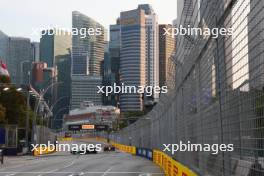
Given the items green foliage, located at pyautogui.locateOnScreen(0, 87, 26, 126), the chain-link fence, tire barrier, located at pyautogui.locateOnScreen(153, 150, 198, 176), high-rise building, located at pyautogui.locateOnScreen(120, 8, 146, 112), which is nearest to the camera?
the chain-link fence

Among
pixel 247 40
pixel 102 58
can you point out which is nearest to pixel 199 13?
pixel 247 40

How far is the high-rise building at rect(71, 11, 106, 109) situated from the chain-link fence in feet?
450

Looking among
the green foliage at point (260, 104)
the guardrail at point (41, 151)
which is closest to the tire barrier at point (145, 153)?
the guardrail at point (41, 151)

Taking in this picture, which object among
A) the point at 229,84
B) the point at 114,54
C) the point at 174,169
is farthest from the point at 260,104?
the point at 114,54

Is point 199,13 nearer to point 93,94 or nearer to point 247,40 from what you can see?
point 247,40

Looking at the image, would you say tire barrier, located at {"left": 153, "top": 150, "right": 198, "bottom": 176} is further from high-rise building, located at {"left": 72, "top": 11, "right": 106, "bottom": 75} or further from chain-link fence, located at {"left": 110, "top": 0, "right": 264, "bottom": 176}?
high-rise building, located at {"left": 72, "top": 11, "right": 106, "bottom": 75}

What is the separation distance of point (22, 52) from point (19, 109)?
27.7m

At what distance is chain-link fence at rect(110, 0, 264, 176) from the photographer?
4.86m

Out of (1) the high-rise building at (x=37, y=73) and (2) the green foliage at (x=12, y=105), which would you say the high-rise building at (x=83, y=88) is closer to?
(1) the high-rise building at (x=37, y=73)

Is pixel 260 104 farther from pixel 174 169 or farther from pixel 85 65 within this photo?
pixel 85 65

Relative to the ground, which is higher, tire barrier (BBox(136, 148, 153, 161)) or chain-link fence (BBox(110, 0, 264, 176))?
chain-link fence (BBox(110, 0, 264, 176))

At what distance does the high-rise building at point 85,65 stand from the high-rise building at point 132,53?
8.05 m

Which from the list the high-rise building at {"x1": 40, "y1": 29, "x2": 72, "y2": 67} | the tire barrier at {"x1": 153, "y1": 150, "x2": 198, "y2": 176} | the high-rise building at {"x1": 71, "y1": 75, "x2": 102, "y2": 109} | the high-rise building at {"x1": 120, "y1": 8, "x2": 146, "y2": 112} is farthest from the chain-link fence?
the high-rise building at {"x1": 71, "y1": 75, "x2": 102, "y2": 109}

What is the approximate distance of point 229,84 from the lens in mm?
6422
